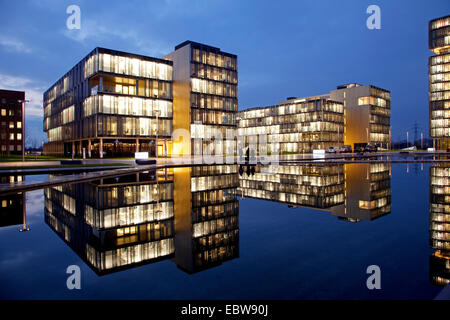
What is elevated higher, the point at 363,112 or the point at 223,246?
the point at 363,112

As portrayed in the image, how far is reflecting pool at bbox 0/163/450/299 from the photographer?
14.5 ft

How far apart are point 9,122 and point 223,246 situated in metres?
122

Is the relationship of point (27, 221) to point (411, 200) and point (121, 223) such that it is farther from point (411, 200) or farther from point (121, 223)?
point (411, 200)

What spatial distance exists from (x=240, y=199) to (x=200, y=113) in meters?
58.6

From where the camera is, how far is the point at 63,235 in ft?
25.1

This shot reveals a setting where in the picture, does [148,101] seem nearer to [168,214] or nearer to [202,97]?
[202,97]

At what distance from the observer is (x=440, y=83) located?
101m

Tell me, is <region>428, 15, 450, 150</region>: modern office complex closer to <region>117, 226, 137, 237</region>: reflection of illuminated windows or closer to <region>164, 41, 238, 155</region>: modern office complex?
<region>164, 41, 238, 155</region>: modern office complex

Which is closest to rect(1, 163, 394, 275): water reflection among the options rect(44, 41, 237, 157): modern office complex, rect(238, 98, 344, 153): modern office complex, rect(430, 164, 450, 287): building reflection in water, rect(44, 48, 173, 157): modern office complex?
rect(430, 164, 450, 287): building reflection in water

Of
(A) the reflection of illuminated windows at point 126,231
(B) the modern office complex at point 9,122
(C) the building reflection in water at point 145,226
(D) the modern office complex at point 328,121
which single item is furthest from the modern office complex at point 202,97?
(B) the modern office complex at point 9,122

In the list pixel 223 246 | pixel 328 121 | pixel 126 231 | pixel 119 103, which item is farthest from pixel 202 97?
pixel 223 246

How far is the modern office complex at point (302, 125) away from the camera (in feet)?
322

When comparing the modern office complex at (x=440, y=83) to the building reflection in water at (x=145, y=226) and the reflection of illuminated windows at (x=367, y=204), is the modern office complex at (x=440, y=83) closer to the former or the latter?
the reflection of illuminated windows at (x=367, y=204)

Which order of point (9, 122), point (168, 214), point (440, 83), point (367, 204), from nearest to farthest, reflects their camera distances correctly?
point (168, 214) → point (367, 204) → point (440, 83) → point (9, 122)
